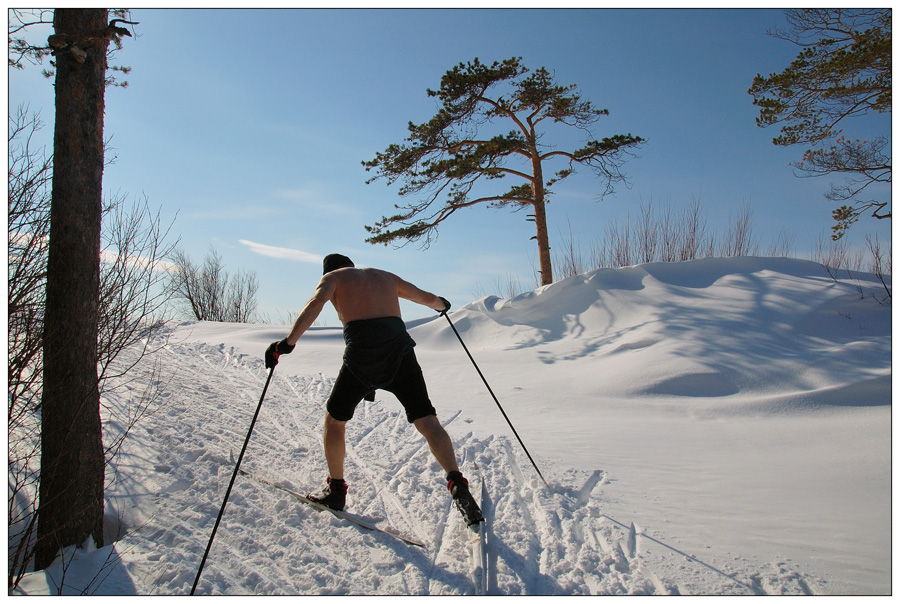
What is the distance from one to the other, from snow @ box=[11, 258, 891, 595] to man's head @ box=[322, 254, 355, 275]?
149 cm

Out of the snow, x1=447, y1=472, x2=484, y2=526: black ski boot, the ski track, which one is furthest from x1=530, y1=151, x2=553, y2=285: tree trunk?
x1=447, y1=472, x2=484, y2=526: black ski boot

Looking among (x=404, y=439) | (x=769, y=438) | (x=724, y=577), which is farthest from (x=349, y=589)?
(x=769, y=438)

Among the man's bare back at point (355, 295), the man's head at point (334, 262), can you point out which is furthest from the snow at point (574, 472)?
the man's head at point (334, 262)

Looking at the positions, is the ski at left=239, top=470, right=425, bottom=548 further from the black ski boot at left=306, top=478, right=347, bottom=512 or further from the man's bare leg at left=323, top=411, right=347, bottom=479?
the man's bare leg at left=323, top=411, right=347, bottom=479

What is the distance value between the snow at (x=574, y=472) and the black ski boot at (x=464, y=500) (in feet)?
0.49

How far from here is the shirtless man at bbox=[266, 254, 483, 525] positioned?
2.89 meters

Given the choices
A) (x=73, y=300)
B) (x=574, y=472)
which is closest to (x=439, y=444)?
(x=574, y=472)

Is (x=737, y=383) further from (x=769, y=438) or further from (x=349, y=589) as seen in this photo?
(x=349, y=589)

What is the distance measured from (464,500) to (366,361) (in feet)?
3.11

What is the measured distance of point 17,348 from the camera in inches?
125

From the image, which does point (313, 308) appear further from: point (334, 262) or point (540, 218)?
point (540, 218)

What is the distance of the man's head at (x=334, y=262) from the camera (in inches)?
132

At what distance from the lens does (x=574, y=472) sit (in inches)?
136

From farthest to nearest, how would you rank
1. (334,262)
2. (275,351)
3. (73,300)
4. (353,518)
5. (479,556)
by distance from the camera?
1. (334,262)
2. (353,518)
3. (275,351)
4. (73,300)
5. (479,556)
